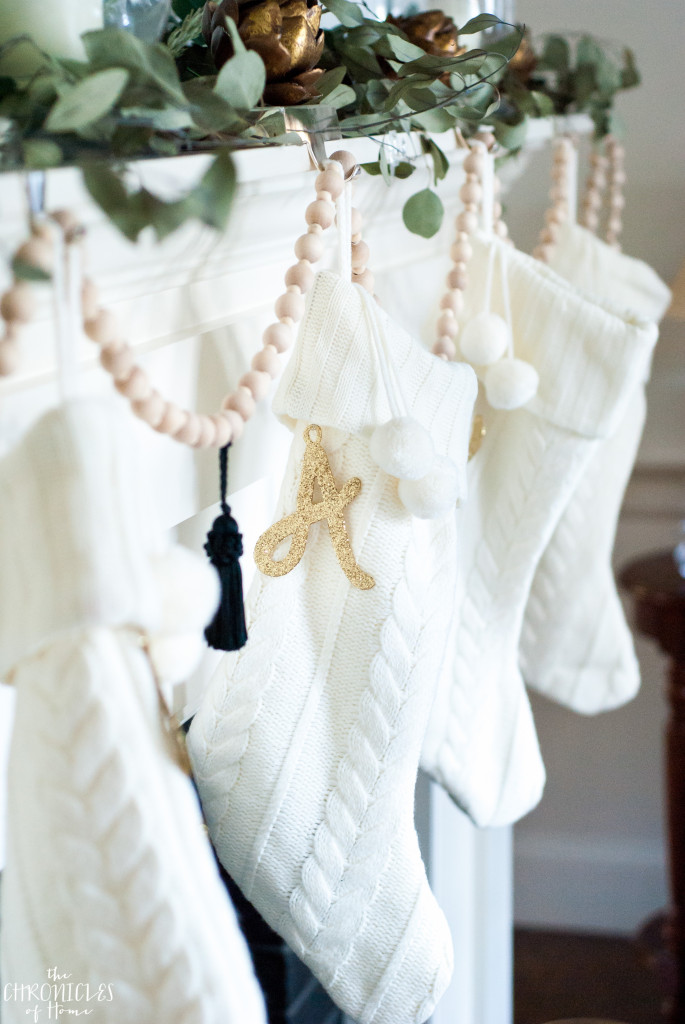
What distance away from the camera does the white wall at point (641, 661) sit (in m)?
1.50

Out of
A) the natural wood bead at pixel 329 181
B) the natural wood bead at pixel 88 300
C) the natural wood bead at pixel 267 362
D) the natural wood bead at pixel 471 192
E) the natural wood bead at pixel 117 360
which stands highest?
the natural wood bead at pixel 329 181

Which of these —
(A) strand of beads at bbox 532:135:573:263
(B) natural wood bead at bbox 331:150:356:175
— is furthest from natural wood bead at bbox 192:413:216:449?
(A) strand of beads at bbox 532:135:573:263

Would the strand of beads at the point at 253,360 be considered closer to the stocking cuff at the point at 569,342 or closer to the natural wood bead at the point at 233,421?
the natural wood bead at the point at 233,421

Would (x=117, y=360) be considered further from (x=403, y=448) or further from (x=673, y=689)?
(x=673, y=689)

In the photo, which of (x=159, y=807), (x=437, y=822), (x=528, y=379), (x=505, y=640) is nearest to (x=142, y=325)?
(x=159, y=807)

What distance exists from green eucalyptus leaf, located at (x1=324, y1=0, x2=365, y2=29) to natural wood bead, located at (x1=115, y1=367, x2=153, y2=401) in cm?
38

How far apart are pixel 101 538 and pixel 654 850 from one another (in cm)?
175

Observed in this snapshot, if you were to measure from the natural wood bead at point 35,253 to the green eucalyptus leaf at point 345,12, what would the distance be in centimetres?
39

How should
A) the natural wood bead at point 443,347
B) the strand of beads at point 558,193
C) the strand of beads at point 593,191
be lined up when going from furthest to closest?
the strand of beads at point 593,191, the strand of beads at point 558,193, the natural wood bead at point 443,347

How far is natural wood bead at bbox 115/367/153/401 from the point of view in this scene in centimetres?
46

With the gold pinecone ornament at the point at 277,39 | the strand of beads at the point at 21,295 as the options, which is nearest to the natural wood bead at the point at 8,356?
the strand of beads at the point at 21,295

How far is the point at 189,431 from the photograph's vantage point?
51 centimetres

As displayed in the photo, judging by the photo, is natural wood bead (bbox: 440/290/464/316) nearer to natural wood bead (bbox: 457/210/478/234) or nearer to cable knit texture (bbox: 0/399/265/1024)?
natural wood bead (bbox: 457/210/478/234)

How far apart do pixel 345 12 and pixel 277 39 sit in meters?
0.09
